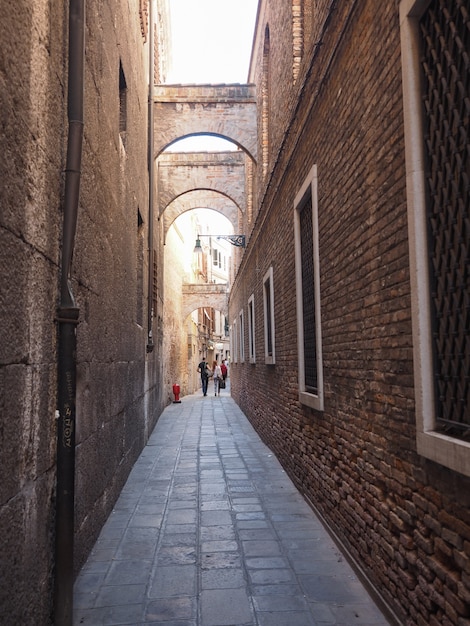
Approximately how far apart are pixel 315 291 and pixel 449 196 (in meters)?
2.71

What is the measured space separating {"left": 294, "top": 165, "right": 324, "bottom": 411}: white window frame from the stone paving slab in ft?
3.46

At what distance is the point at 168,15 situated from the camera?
15.7 metres

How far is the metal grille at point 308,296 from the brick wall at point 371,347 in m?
0.31

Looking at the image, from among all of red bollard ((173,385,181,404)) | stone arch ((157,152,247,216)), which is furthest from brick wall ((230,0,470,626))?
red bollard ((173,385,181,404))

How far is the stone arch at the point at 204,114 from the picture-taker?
1291 cm

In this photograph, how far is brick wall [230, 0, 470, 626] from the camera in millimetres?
2586

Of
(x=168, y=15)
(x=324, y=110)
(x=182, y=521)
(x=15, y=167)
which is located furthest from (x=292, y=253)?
(x=168, y=15)

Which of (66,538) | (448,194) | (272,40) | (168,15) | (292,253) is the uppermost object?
(168,15)

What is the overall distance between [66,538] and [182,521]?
217 cm

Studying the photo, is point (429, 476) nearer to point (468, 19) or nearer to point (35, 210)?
point (468, 19)

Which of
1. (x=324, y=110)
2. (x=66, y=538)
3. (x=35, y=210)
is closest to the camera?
(x=35, y=210)

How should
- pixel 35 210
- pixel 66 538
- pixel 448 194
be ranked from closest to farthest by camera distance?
pixel 448 194, pixel 35 210, pixel 66 538

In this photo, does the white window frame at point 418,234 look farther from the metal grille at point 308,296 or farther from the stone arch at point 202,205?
the stone arch at point 202,205

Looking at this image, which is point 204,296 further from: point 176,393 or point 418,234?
point 418,234
